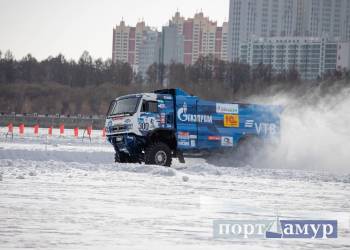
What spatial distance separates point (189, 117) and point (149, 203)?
1250 centimetres

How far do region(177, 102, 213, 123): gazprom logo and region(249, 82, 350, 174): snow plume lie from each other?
263 centimetres

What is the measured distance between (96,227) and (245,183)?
9195 millimetres

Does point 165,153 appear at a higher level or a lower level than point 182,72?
lower

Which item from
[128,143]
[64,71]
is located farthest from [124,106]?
[64,71]

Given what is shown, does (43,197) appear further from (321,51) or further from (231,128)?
(321,51)

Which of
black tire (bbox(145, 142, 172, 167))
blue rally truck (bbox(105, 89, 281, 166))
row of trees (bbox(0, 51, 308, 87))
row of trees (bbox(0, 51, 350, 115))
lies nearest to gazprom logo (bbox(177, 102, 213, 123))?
blue rally truck (bbox(105, 89, 281, 166))

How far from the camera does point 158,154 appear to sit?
81.8 ft

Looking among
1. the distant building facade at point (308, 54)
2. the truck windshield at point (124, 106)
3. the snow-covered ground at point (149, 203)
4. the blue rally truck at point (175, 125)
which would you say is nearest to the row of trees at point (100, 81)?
the distant building facade at point (308, 54)

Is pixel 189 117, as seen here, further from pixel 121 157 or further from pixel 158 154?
pixel 121 157

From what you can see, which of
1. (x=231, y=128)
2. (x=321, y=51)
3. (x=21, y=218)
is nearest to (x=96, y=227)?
(x=21, y=218)

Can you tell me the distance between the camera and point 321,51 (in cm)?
19362

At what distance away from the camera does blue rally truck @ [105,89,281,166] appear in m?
24.7

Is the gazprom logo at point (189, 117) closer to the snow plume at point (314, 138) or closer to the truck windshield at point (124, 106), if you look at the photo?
the truck windshield at point (124, 106)

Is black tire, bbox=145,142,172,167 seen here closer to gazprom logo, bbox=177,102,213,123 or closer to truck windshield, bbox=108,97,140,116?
gazprom logo, bbox=177,102,213,123
